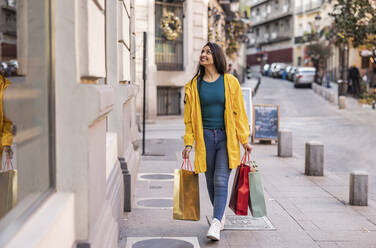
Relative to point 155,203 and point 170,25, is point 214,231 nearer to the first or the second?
Result: point 155,203

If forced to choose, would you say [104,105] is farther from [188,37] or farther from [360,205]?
[188,37]

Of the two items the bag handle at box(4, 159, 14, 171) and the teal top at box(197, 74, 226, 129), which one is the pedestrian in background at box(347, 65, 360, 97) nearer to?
the teal top at box(197, 74, 226, 129)

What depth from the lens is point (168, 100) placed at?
83.3ft

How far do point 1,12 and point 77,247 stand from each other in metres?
1.51

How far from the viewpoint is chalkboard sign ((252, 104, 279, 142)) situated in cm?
1497

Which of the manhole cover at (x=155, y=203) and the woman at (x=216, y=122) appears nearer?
the woman at (x=216, y=122)

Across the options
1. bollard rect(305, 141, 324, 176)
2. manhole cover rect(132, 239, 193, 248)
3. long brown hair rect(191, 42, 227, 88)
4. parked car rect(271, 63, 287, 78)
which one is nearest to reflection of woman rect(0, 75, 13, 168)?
manhole cover rect(132, 239, 193, 248)

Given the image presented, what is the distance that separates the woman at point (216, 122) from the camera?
548cm

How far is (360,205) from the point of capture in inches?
290

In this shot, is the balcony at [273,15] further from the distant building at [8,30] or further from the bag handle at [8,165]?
the distant building at [8,30]

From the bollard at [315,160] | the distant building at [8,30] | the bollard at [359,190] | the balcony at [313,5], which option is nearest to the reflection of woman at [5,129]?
the distant building at [8,30]

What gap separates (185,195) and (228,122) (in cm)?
79

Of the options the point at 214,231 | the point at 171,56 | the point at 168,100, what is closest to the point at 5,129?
the point at 214,231

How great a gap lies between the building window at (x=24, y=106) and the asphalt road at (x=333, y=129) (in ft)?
19.8
